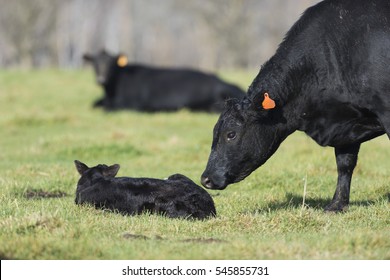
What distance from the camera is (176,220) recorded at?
265 inches

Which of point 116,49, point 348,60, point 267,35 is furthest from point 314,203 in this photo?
point 116,49

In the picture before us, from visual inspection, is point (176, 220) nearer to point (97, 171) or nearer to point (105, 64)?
point (97, 171)

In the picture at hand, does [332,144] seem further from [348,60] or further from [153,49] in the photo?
[153,49]

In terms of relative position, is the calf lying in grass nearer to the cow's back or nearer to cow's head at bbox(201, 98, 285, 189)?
cow's head at bbox(201, 98, 285, 189)

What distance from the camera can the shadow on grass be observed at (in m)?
7.56

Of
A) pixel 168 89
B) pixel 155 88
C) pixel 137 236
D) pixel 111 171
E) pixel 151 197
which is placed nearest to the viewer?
pixel 137 236

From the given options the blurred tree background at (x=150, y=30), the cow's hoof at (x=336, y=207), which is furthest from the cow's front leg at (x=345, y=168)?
the blurred tree background at (x=150, y=30)

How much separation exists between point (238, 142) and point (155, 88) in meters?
14.6

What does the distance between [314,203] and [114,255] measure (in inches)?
137

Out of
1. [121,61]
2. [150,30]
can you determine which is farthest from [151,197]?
[150,30]

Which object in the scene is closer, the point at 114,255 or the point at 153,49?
the point at 114,255

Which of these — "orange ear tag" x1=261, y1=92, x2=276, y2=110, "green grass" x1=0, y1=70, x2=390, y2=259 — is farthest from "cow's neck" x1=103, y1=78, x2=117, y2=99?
"orange ear tag" x1=261, y1=92, x2=276, y2=110

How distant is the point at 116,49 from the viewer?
2630 inches

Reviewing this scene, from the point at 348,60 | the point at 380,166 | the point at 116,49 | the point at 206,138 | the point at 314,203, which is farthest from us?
the point at 116,49
